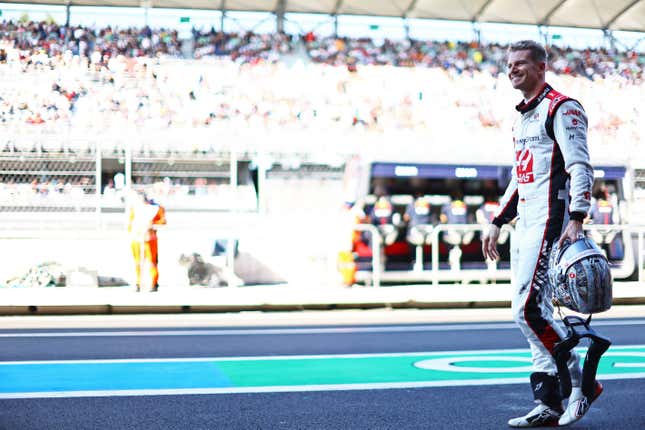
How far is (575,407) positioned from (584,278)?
701 mm

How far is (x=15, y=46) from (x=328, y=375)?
1774cm

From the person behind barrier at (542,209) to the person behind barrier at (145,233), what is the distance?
10.7 m

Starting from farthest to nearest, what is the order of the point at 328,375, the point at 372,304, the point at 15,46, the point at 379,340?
1. the point at 15,46
2. the point at 372,304
3. the point at 379,340
4. the point at 328,375

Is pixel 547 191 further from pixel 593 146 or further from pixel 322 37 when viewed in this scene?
pixel 322 37

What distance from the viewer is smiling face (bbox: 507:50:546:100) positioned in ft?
14.3

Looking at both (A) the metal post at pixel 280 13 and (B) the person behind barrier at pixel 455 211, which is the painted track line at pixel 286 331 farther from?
(A) the metal post at pixel 280 13

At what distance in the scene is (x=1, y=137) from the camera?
1641cm

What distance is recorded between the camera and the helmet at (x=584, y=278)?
3934 mm

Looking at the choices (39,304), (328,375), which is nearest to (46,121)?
(39,304)

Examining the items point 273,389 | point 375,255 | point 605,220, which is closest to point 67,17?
point 375,255

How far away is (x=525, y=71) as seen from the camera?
4.37 meters

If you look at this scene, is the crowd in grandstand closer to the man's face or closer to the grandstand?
the grandstand

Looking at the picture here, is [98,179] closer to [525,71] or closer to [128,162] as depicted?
[128,162]

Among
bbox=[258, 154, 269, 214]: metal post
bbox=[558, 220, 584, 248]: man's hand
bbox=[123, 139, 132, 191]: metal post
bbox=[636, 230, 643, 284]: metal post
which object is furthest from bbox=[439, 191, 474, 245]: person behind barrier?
bbox=[558, 220, 584, 248]: man's hand
